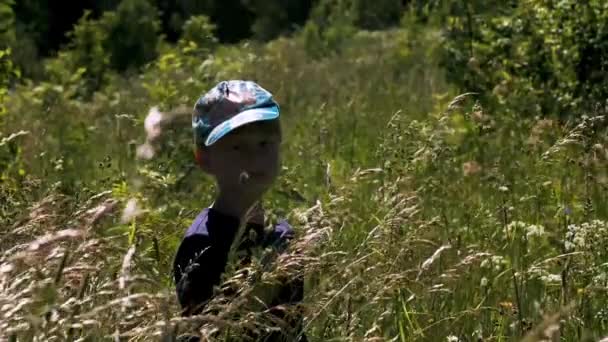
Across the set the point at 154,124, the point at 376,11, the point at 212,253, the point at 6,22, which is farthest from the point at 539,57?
the point at 376,11

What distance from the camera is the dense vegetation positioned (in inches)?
84.0

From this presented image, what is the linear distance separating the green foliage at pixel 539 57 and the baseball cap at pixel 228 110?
2.97 m

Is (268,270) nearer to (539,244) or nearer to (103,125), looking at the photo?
(539,244)

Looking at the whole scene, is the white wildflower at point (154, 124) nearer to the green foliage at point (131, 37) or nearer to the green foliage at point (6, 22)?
the green foliage at point (6, 22)

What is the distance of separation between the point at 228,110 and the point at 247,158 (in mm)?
127

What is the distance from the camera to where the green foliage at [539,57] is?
5.96 m

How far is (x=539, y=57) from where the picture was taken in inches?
251

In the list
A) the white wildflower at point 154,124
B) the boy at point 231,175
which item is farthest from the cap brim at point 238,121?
the white wildflower at point 154,124

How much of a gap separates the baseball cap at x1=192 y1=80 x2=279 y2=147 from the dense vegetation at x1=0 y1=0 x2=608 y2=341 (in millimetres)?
266

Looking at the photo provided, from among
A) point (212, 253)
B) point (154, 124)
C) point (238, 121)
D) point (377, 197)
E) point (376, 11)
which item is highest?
point (238, 121)

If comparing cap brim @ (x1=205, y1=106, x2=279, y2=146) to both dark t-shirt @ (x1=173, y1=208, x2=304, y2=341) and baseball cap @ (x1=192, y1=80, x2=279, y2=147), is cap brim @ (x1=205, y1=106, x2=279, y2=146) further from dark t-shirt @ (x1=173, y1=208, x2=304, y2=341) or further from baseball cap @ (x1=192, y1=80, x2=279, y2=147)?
dark t-shirt @ (x1=173, y1=208, x2=304, y2=341)

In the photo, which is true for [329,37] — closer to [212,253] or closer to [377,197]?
[377,197]

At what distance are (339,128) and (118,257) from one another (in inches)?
181

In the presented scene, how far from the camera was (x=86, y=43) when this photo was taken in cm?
1636
